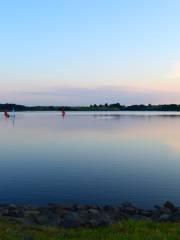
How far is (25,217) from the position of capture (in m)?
23.6

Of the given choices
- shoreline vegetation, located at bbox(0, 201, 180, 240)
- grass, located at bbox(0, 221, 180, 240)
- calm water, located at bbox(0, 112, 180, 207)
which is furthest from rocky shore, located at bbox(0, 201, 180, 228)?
calm water, located at bbox(0, 112, 180, 207)

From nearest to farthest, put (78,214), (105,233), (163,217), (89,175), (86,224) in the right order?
(105,233)
(86,224)
(163,217)
(78,214)
(89,175)

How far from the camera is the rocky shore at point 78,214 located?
844 inches

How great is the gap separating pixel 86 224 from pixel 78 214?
4137 millimetres

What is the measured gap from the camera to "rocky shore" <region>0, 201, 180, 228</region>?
2144 cm

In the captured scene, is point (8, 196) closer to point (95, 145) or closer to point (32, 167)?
point (32, 167)

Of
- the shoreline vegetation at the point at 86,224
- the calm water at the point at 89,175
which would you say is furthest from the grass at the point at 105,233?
the calm water at the point at 89,175

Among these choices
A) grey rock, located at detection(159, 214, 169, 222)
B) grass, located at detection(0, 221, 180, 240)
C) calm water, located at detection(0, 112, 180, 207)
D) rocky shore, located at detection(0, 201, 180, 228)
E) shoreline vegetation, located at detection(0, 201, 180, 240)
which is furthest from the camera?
calm water, located at detection(0, 112, 180, 207)

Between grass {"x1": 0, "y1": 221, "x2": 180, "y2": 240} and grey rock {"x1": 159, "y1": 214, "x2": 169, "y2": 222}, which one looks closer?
grass {"x1": 0, "y1": 221, "x2": 180, "y2": 240}

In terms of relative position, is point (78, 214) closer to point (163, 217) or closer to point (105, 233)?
point (163, 217)

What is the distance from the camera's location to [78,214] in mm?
24016

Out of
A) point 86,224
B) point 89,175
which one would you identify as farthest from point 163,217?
point 89,175

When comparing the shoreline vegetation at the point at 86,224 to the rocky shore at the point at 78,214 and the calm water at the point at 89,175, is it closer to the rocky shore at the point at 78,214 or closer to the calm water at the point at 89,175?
the rocky shore at the point at 78,214

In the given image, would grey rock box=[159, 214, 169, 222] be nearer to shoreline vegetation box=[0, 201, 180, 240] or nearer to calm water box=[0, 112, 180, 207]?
shoreline vegetation box=[0, 201, 180, 240]
